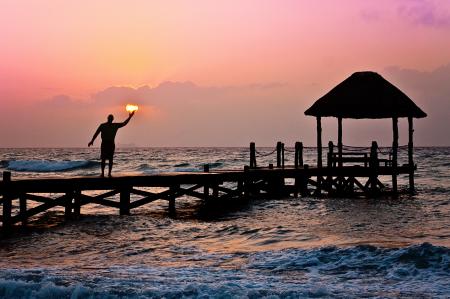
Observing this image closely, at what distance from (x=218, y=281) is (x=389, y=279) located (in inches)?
105

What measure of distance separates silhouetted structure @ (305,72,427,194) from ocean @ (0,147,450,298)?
18.8ft

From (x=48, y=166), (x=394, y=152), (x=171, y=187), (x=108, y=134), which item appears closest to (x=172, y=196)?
(x=171, y=187)

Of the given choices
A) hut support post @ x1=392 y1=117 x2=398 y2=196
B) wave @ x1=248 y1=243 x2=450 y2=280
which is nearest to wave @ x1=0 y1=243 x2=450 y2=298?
wave @ x1=248 y1=243 x2=450 y2=280

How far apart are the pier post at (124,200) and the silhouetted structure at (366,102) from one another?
9.80m

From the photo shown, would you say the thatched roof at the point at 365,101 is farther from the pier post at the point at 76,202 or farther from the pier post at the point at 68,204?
the pier post at the point at 68,204

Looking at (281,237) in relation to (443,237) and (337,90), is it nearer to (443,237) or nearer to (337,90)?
(443,237)

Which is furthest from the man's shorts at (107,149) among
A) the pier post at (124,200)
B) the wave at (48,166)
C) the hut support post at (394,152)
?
the wave at (48,166)

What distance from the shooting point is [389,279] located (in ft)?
30.5

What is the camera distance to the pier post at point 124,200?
58.3 ft

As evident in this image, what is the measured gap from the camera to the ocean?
8.53m

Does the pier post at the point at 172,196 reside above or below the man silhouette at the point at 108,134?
below

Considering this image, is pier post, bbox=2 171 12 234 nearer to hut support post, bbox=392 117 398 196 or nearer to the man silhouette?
the man silhouette

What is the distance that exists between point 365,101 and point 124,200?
11037 mm

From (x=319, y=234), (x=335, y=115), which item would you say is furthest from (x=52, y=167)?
(x=319, y=234)
